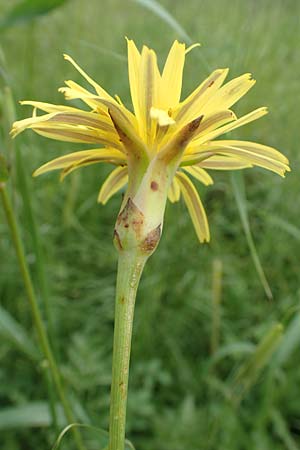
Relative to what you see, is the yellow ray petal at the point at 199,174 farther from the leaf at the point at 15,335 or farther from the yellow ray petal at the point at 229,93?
the leaf at the point at 15,335

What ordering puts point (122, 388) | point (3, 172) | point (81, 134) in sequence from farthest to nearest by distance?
point (3, 172) < point (81, 134) < point (122, 388)

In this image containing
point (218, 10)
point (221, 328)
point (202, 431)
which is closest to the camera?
point (202, 431)

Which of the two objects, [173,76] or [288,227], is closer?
[173,76]

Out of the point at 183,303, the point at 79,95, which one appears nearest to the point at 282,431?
the point at 183,303

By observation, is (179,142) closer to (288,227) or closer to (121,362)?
(121,362)

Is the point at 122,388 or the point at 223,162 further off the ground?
the point at 223,162

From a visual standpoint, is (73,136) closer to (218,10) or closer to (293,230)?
(293,230)

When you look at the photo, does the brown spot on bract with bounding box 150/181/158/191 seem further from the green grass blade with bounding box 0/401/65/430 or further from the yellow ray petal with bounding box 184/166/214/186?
the green grass blade with bounding box 0/401/65/430

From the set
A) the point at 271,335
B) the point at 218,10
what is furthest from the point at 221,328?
the point at 218,10
